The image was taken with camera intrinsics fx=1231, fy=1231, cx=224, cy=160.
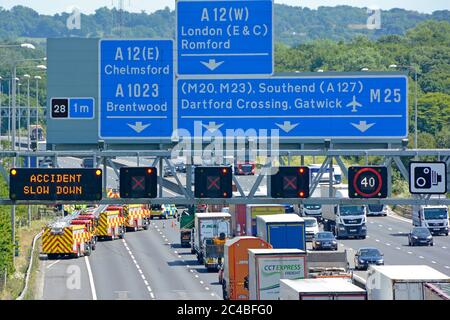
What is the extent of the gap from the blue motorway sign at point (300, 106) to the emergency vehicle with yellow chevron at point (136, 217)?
53.6 m

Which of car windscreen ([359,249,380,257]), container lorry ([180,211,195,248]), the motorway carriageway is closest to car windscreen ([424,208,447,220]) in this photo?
container lorry ([180,211,195,248])

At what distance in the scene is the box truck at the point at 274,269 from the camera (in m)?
39.7

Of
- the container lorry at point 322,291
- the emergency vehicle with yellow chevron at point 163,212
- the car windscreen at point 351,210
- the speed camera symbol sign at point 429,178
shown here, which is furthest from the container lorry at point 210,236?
the emergency vehicle with yellow chevron at point 163,212

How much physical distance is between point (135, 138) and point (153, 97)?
1.29 metres

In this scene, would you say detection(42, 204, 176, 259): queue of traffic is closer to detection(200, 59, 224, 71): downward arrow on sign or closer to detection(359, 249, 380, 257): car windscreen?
detection(359, 249, 380, 257): car windscreen

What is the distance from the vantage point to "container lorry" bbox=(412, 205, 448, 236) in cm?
8000

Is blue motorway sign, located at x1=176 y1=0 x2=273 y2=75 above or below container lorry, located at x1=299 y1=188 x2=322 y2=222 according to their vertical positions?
above

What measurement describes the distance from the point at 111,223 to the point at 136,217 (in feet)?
27.9

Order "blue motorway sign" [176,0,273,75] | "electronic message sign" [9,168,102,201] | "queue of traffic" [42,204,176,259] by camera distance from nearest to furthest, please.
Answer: "blue motorway sign" [176,0,273,75]
"electronic message sign" [9,168,102,201]
"queue of traffic" [42,204,176,259]

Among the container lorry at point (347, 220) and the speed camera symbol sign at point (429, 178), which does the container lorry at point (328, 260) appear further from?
the container lorry at point (347, 220)

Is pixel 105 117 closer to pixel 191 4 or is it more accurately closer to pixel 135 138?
pixel 135 138

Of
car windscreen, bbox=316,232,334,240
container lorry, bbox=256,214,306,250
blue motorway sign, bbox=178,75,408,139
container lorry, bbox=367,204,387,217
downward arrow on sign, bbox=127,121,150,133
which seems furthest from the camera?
container lorry, bbox=367,204,387,217

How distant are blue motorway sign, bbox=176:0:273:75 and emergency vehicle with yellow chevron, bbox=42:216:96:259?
35.3 m
